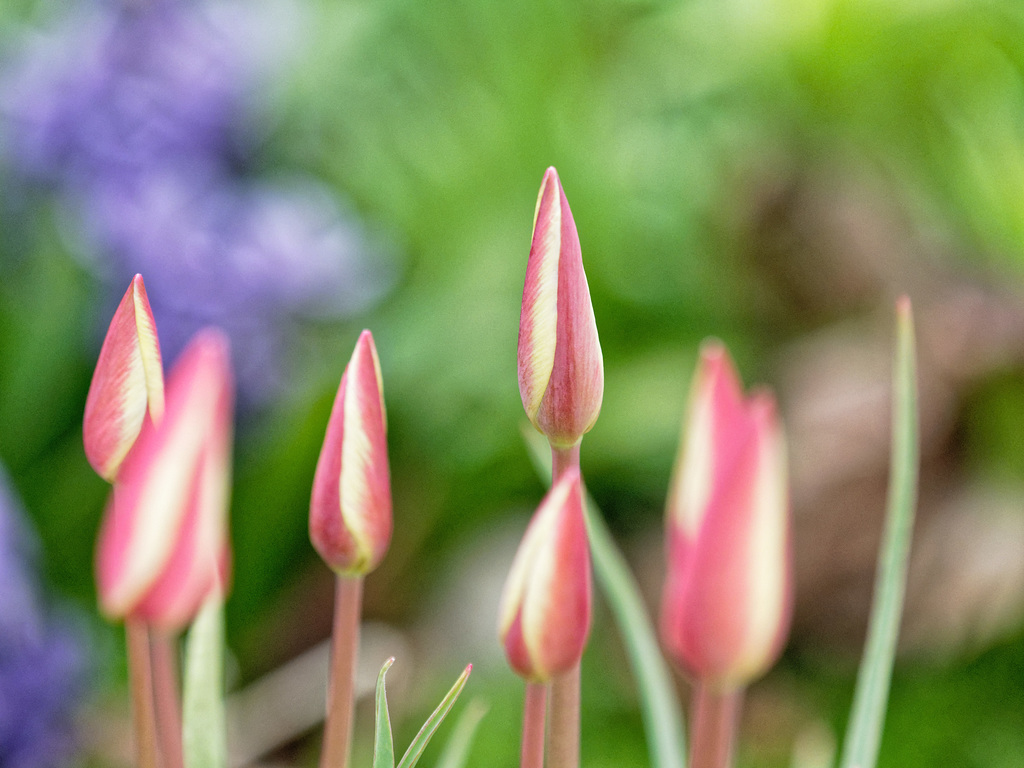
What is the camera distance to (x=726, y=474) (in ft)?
0.58

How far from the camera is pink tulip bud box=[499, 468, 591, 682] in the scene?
17cm

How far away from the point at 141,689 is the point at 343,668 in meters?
0.04

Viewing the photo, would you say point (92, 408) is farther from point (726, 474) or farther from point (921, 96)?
point (921, 96)

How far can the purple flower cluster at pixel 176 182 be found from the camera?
638 mm

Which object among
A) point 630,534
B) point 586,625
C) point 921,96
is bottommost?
point 586,625

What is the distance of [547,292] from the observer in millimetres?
174

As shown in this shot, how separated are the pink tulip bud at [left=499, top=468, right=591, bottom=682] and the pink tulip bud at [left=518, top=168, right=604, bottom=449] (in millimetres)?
12

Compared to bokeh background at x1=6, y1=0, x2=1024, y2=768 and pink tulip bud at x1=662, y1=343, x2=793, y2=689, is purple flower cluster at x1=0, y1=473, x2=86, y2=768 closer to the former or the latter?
bokeh background at x1=6, y1=0, x2=1024, y2=768

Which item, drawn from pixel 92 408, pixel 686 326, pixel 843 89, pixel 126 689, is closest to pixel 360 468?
pixel 92 408

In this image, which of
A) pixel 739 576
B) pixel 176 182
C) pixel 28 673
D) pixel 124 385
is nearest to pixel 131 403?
pixel 124 385

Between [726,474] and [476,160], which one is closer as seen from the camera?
[726,474]

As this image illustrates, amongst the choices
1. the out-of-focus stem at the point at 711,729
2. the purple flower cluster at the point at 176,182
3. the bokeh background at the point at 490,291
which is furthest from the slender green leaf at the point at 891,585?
the purple flower cluster at the point at 176,182

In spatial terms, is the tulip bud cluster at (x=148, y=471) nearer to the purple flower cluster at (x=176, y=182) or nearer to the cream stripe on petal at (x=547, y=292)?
the cream stripe on petal at (x=547, y=292)

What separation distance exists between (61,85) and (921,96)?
0.73 m
